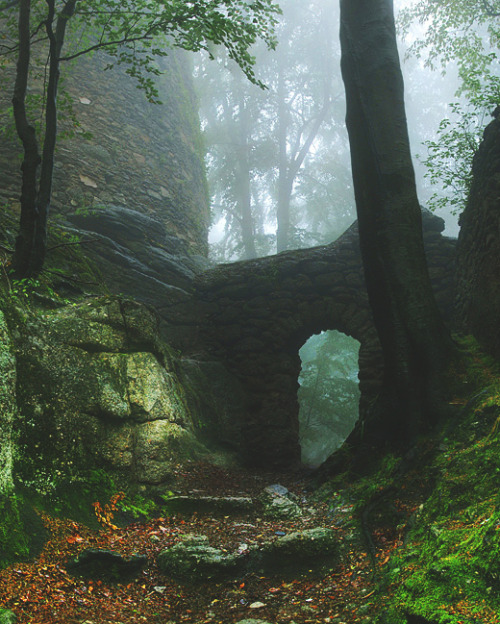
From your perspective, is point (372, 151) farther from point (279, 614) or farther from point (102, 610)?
point (102, 610)

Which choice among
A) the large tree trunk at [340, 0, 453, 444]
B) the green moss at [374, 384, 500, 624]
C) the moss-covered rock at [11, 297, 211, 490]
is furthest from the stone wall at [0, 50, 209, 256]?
the green moss at [374, 384, 500, 624]

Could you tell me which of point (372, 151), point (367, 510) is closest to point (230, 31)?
point (372, 151)

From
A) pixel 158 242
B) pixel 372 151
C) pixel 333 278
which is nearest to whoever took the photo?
pixel 372 151

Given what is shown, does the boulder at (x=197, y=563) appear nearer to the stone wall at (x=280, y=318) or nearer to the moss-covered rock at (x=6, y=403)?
the moss-covered rock at (x=6, y=403)

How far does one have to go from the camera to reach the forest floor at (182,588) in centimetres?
235

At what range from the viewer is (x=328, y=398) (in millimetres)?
13906

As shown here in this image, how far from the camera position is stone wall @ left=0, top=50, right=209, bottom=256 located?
8718 millimetres

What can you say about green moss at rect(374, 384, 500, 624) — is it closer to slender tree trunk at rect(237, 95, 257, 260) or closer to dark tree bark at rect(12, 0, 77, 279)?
dark tree bark at rect(12, 0, 77, 279)

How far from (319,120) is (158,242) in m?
16.1

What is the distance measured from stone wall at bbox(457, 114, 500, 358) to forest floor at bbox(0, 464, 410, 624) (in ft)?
7.72

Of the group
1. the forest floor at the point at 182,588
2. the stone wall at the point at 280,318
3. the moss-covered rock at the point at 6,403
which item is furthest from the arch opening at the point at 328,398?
the moss-covered rock at the point at 6,403

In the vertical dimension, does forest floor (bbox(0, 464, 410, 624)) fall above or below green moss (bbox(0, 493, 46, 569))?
below

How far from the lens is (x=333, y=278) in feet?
26.6

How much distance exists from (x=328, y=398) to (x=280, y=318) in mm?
6465
